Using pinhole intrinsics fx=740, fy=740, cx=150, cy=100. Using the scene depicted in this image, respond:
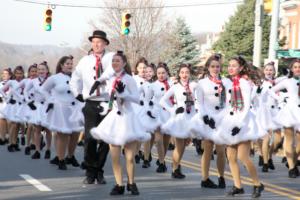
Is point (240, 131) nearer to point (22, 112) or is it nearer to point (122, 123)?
point (122, 123)

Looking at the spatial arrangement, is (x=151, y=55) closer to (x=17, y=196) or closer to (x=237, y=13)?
(x=237, y=13)

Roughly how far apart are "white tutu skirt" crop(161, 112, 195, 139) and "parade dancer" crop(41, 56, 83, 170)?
1.86m

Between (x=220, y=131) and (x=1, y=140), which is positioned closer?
(x=220, y=131)

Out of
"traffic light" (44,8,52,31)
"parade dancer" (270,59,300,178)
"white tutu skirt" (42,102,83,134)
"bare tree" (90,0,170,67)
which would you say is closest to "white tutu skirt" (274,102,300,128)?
"parade dancer" (270,59,300,178)

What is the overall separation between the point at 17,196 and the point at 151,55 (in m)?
48.5

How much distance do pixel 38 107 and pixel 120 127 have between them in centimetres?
732

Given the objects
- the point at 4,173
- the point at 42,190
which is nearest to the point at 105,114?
the point at 42,190

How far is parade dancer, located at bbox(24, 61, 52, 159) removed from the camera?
15758mm

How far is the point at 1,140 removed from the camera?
20.2m

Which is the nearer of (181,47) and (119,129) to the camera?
(119,129)

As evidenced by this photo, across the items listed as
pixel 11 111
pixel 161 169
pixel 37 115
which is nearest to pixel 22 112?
pixel 11 111

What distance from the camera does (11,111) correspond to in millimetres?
19281

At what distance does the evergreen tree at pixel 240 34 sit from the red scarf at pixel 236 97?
4716 cm

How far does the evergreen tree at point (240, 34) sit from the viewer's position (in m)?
57.7
